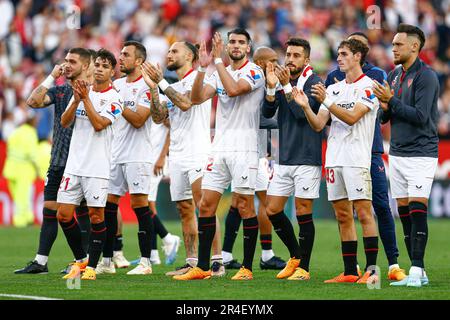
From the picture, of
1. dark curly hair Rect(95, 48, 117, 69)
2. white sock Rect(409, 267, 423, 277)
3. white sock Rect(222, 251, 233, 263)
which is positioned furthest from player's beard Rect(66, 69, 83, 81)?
white sock Rect(409, 267, 423, 277)

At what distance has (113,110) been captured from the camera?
12672 millimetres

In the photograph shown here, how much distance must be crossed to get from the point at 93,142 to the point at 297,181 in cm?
246

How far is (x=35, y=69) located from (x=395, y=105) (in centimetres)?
1587

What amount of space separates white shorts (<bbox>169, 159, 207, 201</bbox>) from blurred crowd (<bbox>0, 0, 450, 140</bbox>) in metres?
12.6

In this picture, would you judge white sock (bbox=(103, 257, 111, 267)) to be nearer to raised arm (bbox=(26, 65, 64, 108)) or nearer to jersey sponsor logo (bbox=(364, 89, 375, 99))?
raised arm (bbox=(26, 65, 64, 108))

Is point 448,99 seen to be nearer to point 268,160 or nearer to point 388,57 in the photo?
point 388,57

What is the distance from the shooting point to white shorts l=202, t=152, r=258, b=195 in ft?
40.9

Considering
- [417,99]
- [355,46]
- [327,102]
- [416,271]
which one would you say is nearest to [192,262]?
[327,102]

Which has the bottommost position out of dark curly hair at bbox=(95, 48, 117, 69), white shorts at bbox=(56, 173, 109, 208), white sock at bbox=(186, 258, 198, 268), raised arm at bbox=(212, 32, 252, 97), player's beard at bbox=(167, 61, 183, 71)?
white sock at bbox=(186, 258, 198, 268)

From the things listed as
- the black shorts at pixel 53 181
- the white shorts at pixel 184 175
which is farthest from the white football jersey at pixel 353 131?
the black shorts at pixel 53 181

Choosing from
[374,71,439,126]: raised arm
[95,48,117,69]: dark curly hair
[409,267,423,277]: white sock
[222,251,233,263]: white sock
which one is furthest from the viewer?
[222,251,233,263]: white sock

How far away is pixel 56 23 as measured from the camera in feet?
89.1

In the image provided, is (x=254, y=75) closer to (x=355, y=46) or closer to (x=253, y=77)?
(x=253, y=77)
